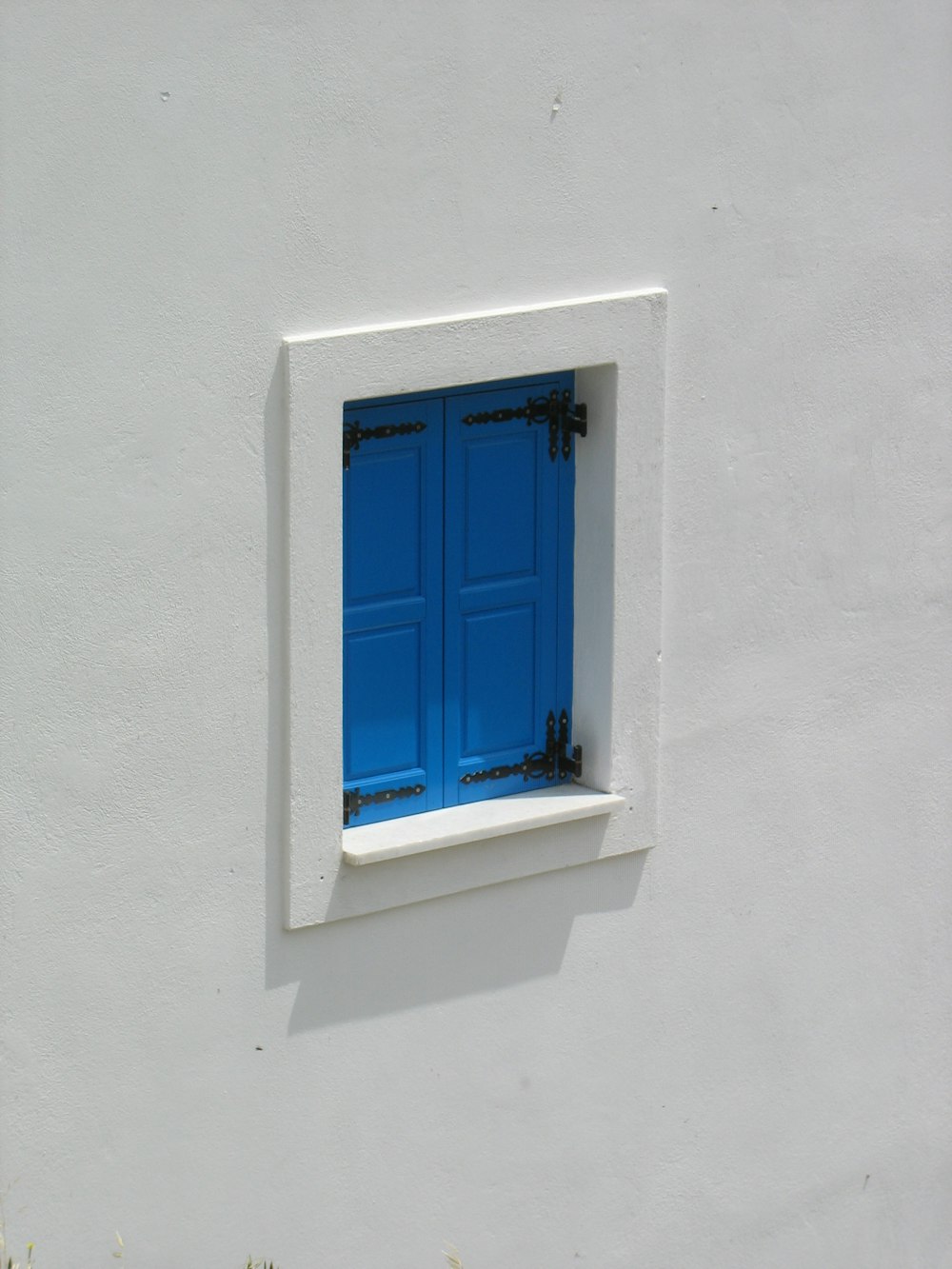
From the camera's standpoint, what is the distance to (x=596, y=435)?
777 centimetres

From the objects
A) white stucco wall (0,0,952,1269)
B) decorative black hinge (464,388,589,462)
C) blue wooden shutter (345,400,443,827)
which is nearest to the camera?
white stucco wall (0,0,952,1269)

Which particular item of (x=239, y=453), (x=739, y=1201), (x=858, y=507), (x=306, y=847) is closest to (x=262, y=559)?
(x=239, y=453)

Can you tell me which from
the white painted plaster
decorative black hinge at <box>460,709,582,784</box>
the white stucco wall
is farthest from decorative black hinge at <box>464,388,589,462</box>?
the white painted plaster

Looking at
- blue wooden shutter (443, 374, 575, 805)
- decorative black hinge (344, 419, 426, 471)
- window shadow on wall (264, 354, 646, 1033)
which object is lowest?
window shadow on wall (264, 354, 646, 1033)

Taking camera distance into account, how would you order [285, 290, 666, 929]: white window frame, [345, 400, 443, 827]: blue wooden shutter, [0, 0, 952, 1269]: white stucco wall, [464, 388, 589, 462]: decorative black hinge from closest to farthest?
1. [0, 0, 952, 1269]: white stucco wall
2. [285, 290, 666, 929]: white window frame
3. [345, 400, 443, 827]: blue wooden shutter
4. [464, 388, 589, 462]: decorative black hinge

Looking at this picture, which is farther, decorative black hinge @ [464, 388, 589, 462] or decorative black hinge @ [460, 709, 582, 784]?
decorative black hinge @ [460, 709, 582, 784]

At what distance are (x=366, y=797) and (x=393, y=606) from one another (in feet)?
2.23

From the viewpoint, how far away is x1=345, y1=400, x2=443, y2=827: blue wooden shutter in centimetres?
743

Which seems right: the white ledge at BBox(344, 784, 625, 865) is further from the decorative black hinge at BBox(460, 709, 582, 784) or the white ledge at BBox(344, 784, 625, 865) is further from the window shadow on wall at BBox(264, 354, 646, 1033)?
the window shadow on wall at BBox(264, 354, 646, 1033)

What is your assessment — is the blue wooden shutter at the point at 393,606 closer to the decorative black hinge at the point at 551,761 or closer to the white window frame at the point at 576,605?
the white window frame at the point at 576,605

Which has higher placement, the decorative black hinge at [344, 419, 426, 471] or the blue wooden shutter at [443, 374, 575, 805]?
the decorative black hinge at [344, 419, 426, 471]

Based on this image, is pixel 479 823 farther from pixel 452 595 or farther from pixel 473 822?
pixel 452 595

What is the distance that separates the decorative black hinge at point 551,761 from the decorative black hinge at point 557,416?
0.99 meters

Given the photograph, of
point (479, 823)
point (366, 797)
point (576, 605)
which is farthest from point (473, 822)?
point (576, 605)
